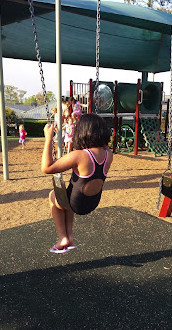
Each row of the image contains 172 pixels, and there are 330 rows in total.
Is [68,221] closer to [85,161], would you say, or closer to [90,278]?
[90,278]

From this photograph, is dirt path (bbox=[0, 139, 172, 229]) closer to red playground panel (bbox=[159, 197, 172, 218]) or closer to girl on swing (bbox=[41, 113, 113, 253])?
red playground panel (bbox=[159, 197, 172, 218])

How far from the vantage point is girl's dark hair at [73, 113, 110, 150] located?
1948mm

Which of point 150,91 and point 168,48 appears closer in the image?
point 150,91

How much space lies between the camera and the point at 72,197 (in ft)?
6.93

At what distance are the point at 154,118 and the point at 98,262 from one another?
26.8 feet

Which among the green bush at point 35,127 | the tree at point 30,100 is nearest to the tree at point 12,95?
the tree at point 30,100

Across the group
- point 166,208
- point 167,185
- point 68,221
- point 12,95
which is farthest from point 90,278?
point 12,95

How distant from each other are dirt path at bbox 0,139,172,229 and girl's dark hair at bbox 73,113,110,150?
2275 millimetres

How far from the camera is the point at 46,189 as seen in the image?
544cm

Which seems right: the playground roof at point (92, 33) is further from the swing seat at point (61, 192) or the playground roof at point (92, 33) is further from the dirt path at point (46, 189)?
the swing seat at point (61, 192)

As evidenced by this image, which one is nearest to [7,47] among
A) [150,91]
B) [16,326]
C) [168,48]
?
[150,91]

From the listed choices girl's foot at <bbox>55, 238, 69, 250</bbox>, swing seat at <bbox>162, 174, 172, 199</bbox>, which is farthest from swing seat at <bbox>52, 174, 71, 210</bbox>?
swing seat at <bbox>162, 174, 172, 199</bbox>

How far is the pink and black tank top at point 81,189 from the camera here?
202cm

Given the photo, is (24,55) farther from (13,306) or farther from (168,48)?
(13,306)
